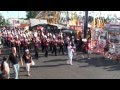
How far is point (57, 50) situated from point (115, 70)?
6039 millimetres

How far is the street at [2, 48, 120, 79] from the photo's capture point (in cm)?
1476

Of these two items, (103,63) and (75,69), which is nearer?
(75,69)

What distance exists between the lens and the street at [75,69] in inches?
581

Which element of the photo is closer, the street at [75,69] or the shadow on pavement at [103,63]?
the street at [75,69]

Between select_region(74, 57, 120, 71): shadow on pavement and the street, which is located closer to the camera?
the street

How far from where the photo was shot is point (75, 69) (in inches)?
638
